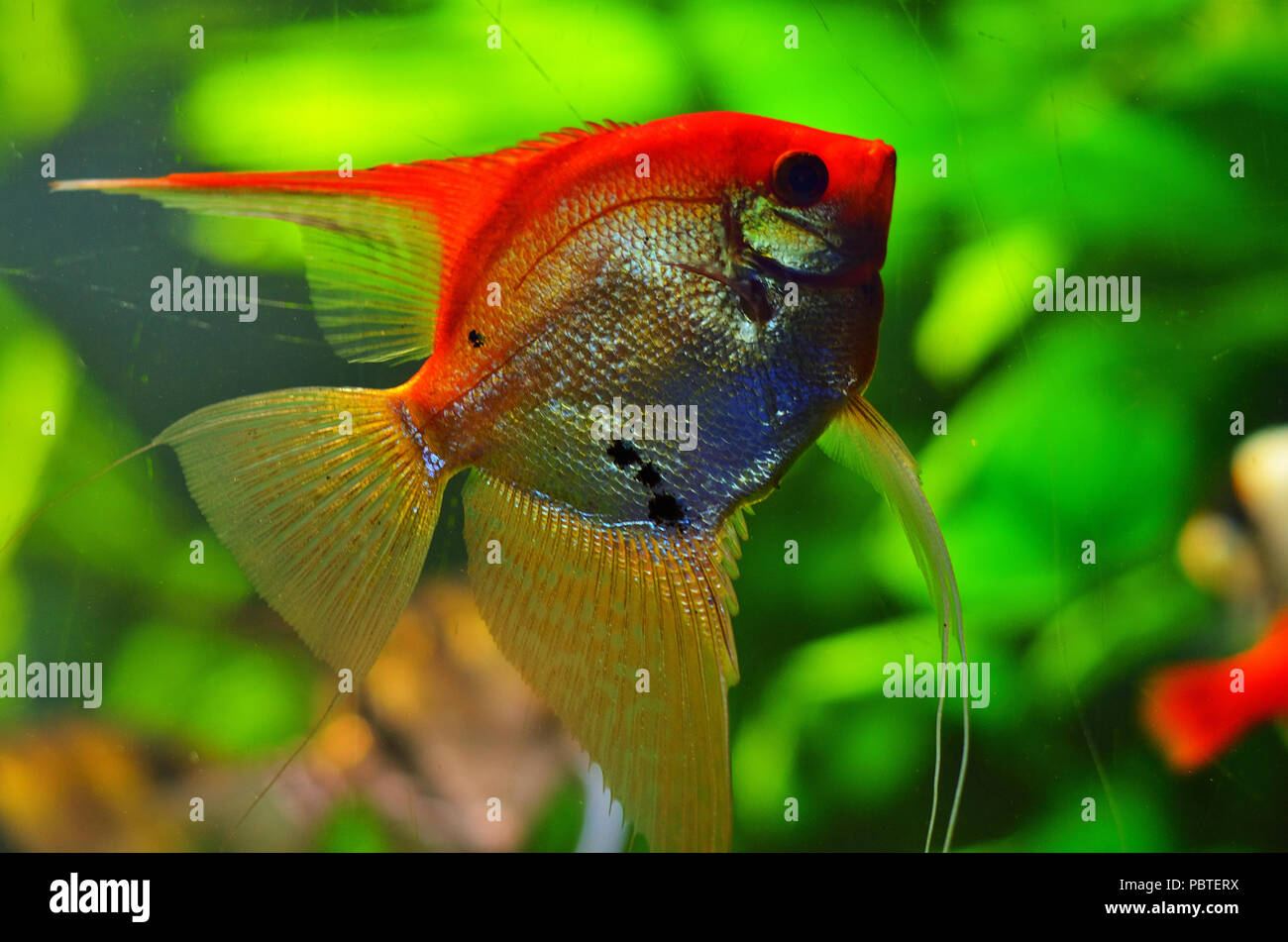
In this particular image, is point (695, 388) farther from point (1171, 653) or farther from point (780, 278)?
point (1171, 653)

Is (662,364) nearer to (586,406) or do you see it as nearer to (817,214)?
(586,406)

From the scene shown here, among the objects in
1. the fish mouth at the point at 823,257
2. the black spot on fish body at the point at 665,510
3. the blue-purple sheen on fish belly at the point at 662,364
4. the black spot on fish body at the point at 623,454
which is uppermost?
the fish mouth at the point at 823,257

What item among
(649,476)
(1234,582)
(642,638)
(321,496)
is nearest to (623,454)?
(649,476)

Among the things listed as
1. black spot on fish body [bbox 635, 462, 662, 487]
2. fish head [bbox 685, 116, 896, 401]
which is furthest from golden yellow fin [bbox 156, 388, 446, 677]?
fish head [bbox 685, 116, 896, 401]

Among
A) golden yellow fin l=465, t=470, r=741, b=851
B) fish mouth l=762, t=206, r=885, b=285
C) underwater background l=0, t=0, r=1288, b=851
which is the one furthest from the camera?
underwater background l=0, t=0, r=1288, b=851

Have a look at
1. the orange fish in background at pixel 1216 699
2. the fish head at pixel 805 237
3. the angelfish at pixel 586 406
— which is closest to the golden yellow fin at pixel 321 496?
the angelfish at pixel 586 406

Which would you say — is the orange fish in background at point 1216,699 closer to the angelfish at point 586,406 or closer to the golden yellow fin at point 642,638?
the angelfish at point 586,406

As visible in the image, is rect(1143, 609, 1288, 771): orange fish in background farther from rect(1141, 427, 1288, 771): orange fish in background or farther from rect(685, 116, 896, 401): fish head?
rect(685, 116, 896, 401): fish head
